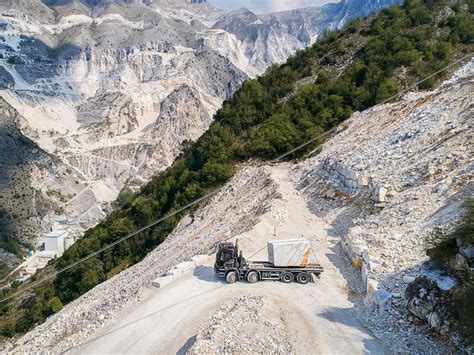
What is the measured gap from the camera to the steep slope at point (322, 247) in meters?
13.3

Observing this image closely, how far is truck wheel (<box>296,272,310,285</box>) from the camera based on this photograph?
654 inches

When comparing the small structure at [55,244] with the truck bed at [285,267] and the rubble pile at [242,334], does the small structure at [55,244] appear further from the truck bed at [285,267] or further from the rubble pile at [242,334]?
the rubble pile at [242,334]

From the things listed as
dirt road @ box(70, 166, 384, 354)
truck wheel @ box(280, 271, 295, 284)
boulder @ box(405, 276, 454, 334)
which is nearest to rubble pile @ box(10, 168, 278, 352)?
dirt road @ box(70, 166, 384, 354)

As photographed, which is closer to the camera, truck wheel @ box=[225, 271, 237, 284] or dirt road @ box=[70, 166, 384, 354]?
dirt road @ box=[70, 166, 384, 354]

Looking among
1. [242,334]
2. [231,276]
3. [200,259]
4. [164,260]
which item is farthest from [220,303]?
[164,260]

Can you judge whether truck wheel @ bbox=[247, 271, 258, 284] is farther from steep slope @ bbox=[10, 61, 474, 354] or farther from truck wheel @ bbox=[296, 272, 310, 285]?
truck wheel @ bbox=[296, 272, 310, 285]

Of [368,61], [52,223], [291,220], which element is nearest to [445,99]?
[291,220]

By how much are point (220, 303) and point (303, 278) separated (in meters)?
3.27

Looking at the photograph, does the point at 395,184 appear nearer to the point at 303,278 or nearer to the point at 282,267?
the point at 303,278

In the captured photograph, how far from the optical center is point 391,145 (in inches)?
962

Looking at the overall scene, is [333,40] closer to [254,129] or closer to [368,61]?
[368,61]

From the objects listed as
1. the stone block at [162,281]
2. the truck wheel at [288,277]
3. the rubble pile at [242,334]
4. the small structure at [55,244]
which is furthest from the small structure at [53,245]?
the rubble pile at [242,334]

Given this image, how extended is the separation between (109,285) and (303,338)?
49.5ft

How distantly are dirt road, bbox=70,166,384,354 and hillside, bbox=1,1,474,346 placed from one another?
15458 millimetres
